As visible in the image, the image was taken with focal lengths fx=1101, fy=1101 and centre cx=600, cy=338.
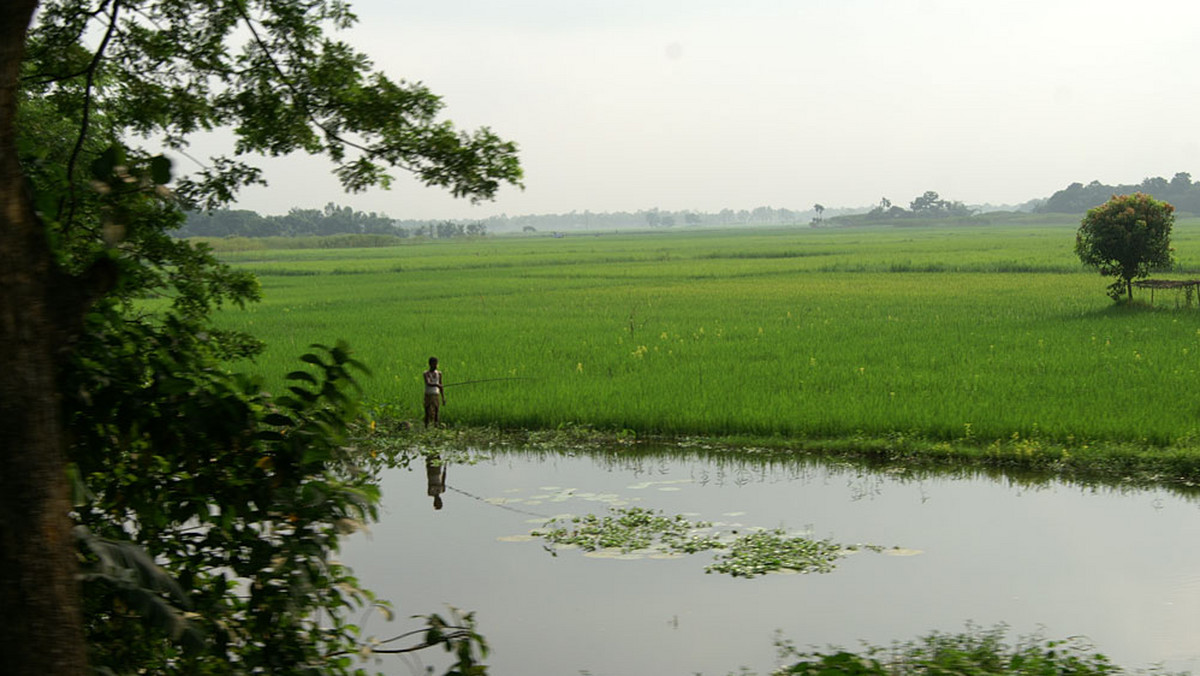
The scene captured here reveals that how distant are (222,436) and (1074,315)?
22.8 m

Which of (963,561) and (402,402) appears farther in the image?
(402,402)

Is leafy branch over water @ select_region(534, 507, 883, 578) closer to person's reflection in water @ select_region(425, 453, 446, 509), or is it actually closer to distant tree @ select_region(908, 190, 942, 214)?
person's reflection in water @ select_region(425, 453, 446, 509)

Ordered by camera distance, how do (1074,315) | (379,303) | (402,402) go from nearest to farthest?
1. (402,402)
2. (1074,315)
3. (379,303)

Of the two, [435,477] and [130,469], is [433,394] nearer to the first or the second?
[435,477]

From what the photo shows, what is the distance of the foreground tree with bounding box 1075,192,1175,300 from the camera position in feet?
79.0

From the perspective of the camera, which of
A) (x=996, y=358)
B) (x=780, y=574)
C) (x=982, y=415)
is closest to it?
(x=780, y=574)

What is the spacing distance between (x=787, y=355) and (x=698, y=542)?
395 inches

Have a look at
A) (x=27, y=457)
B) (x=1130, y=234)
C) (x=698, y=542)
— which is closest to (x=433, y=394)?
(x=698, y=542)

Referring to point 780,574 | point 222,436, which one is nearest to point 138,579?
point 222,436

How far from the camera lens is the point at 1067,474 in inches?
445

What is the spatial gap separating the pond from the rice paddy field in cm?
157


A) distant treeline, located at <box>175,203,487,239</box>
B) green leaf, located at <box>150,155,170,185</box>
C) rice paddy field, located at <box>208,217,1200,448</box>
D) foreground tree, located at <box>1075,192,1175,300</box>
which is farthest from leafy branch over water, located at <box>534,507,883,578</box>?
distant treeline, located at <box>175,203,487,239</box>

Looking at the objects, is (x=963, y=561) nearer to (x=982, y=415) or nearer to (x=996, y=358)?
(x=982, y=415)

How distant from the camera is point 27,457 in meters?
3.52
